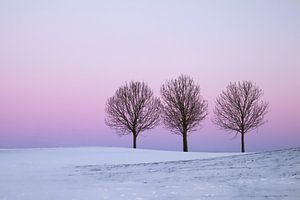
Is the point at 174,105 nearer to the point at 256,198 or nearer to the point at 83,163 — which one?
the point at 83,163

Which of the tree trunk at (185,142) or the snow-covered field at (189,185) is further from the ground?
the tree trunk at (185,142)

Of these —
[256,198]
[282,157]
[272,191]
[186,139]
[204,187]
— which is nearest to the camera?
[256,198]

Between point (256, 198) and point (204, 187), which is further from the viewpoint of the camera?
point (204, 187)

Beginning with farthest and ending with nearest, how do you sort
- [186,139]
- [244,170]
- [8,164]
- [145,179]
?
1. [186,139]
2. [8,164]
3. [244,170]
4. [145,179]

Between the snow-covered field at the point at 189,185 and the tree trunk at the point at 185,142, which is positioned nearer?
the snow-covered field at the point at 189,185

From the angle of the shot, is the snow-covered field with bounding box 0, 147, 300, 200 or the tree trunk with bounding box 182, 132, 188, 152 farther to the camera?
the tree trunk with bounding box 182, 132, 188, 152

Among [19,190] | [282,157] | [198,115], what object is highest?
[198,115]

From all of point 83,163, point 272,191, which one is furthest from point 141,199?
point 83,163

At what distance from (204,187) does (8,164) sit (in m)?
16.3

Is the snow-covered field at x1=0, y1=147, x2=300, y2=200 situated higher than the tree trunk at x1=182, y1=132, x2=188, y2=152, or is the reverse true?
the tree trunk at x1=182, y1=132, x2=188, y2=152

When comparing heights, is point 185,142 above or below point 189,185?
above

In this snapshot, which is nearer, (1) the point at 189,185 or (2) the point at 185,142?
(1) the point at 189,185

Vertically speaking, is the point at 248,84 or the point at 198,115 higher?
the point at 248,84

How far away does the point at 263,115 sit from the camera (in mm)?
45406
